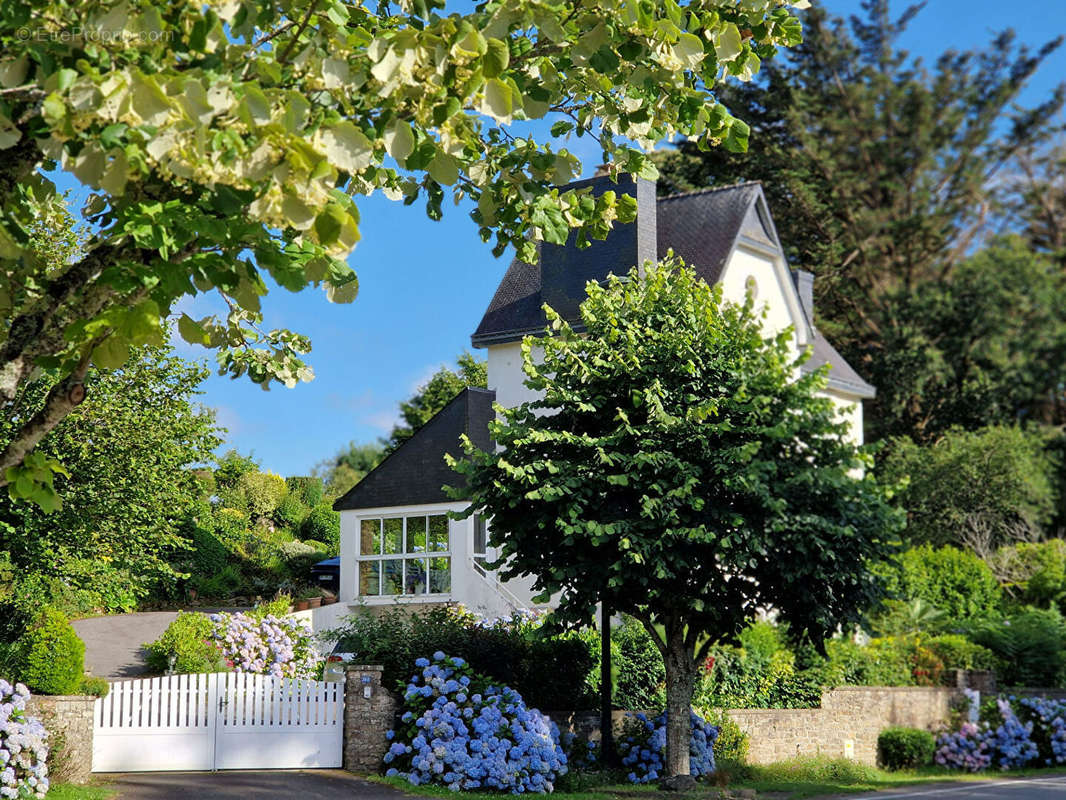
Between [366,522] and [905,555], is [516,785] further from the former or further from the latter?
[905,555]

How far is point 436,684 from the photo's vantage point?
14992 millimetres

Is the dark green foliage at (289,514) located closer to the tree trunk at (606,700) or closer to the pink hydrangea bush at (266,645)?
the pink hydrangea bush at (266,645)

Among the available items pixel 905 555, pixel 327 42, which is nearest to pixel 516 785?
pixel 327 42

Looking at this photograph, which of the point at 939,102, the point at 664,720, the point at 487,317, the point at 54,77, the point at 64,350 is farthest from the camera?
the point at 939,102

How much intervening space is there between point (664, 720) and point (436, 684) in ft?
12.6

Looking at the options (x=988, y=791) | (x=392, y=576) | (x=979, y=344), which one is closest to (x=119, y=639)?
(x=392, y=576)

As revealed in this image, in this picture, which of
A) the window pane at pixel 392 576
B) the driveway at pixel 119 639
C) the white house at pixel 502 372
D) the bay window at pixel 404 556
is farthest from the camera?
the window pane at pixel 392 576

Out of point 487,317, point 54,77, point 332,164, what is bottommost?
point 332,164

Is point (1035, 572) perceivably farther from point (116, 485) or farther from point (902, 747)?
point (116, 485)

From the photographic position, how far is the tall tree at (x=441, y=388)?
48156 millimetres

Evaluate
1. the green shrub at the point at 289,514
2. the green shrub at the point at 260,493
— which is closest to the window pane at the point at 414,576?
the green shrub at the point at 260,493

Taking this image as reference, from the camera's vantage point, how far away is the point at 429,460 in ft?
88.0

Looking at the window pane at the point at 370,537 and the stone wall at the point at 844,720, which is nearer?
the stone wall at the point at 844,720

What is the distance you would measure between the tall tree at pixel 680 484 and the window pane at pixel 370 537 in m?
12.7
